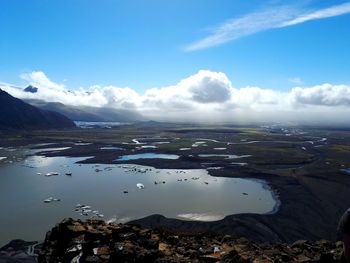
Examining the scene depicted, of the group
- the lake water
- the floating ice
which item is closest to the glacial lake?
the floating ice

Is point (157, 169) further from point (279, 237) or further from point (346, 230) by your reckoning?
point (346, 230)

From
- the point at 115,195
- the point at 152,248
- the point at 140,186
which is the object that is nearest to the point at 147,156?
the point at 140,186

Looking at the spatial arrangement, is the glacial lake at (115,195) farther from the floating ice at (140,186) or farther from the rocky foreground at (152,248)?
the rocky foreground at (152,248)

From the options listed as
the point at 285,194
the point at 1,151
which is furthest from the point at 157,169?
the point at 1,151

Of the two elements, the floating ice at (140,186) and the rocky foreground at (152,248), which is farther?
the floating ice at (140,186)

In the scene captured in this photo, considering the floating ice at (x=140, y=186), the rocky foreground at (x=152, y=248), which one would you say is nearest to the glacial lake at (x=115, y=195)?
the floating ice at (x=140, y=186)

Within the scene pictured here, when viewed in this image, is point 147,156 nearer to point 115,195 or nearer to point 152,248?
point 115,195
